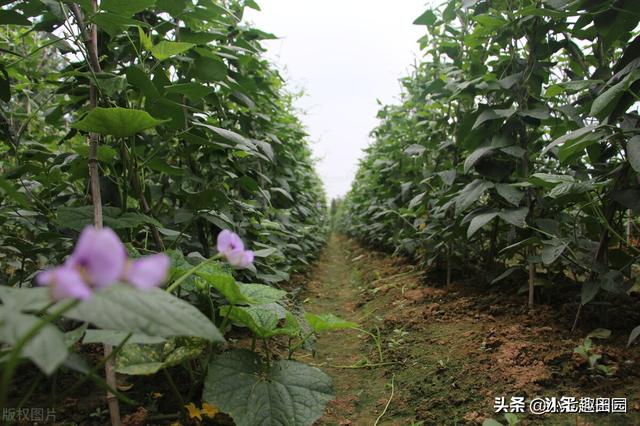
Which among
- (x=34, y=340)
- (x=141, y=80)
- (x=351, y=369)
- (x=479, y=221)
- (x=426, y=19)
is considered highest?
(x=426, y=19)

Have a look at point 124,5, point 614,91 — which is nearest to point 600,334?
point 614,91

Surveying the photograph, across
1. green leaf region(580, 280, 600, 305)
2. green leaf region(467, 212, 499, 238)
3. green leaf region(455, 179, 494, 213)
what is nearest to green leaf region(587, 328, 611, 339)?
green leaf region(580, 280, 600, 305)

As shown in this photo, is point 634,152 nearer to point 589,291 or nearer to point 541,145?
point 589,291

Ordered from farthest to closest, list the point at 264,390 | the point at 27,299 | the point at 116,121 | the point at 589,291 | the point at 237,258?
the point at 589,291
the point at 264,390
the point at 116,121
the point at 237,258
the point at 27,299

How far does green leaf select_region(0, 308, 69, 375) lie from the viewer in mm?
403

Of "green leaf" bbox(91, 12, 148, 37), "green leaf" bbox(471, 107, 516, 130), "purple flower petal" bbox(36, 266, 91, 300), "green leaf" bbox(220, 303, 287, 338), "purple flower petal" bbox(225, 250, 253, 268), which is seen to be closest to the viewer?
"purple flower petal" bbox(36, 266, 91, 300)

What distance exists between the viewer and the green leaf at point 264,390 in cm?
102

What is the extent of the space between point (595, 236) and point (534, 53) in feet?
3.10

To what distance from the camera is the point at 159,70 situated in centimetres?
126

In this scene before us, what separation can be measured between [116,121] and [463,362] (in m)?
1.43

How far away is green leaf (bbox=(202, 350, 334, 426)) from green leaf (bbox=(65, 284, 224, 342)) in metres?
0.62

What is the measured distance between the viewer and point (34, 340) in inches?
17.1

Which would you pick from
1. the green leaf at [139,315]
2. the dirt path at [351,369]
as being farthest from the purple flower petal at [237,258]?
the dirt path at [351,369]

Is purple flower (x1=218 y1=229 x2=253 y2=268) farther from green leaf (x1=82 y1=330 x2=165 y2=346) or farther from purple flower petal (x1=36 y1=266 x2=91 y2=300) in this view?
purple flower petal (x1=36 y1=266 x2=91 y2=300)
